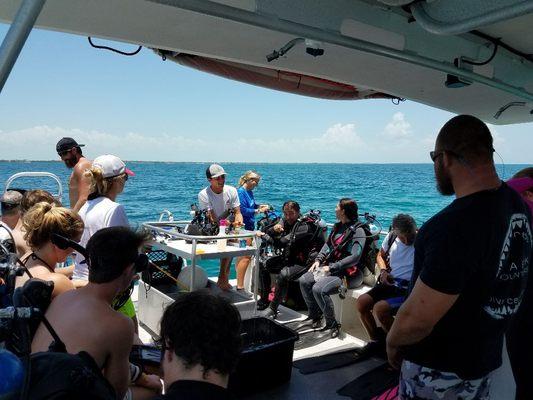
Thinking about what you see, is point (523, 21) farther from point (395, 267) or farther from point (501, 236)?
point (395, 267)

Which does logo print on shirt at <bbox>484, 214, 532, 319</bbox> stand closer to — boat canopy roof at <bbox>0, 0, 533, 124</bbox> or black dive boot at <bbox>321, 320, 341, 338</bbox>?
boat canopy roof at <bbox>0, 0, 533, 124</bbox>

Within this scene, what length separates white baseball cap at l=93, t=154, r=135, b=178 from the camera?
3035 millimetres

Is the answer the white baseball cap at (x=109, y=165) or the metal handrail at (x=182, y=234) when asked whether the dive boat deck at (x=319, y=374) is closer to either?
the metal handrail at (x=182, y=234)

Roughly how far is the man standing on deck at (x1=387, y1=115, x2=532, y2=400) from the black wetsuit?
9.99ft

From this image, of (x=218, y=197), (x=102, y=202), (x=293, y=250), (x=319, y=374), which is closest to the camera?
(x=102, y=202)

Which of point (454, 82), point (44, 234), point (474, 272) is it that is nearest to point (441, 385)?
point (474, 272)

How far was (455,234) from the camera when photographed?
1418 mm

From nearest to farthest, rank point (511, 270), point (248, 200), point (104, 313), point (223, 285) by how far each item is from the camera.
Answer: point (511, 270), point (104, 313), point (223, 285), point (248, 200)

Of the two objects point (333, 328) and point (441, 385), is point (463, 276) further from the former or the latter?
point (333, 328)

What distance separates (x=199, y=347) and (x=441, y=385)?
3.23 ft

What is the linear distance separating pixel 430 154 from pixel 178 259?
353cm

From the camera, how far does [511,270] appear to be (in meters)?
1.54

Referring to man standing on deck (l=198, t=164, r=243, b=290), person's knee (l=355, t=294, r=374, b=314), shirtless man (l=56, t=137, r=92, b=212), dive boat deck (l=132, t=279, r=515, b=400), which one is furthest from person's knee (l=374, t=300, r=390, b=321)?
shirtless man (l=56, t=137, r=92, b=212)

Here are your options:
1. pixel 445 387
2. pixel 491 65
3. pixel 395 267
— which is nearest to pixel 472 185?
pixel 445 387
